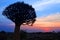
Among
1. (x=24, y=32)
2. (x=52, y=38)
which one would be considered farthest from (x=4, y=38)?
(x=52, y=38)

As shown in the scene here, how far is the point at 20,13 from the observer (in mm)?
24250

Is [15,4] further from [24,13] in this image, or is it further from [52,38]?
[52,38]

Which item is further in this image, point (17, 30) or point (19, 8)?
point (17, 30)

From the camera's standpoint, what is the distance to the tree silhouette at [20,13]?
24219 mm

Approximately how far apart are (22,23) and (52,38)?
849 centimetres

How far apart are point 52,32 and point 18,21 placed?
14.0 meters

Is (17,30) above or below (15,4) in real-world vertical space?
below

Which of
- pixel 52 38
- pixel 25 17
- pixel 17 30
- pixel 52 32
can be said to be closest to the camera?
pixel 25 17

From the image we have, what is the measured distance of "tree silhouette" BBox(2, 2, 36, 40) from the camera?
24219mm

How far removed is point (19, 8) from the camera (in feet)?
80.1

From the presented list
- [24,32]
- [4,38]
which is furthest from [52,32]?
[4,38]

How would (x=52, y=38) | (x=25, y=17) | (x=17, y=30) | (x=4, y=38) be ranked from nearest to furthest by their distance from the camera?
(x=25, y=17) → (x=17, y=30) → (x=4, y=38) → (x=52, y=38)

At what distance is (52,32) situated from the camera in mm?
37844

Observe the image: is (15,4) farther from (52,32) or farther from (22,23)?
(52,32)
